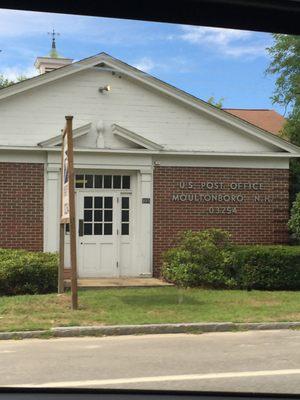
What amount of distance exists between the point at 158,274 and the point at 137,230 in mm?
1223

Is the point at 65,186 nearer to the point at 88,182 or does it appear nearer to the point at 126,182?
the point at 88,182

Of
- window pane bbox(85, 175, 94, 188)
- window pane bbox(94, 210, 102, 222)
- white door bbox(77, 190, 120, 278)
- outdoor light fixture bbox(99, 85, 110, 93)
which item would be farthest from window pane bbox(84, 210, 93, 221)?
outdoor light fixture bbox(99, 85, 110, 93)

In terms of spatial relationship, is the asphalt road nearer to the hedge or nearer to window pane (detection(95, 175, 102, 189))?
the hedge

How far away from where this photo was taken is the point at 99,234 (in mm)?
14828

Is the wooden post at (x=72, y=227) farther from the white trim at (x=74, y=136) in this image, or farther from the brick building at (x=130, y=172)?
the brick building at (x=130, y=172)

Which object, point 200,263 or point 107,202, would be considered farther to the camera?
point 107,202

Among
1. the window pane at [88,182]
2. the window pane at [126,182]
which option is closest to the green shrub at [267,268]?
the window pane at [126,182]

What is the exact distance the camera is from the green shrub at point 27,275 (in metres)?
11.9

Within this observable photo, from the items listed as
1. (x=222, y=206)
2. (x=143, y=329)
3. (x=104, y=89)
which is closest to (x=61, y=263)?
(x=143, y=329)

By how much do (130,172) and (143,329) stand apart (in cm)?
661

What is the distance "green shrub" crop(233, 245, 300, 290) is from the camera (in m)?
13.3

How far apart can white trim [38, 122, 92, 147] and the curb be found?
6.32m

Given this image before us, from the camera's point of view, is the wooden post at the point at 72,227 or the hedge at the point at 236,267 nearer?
the wooden post at the point at 72,227

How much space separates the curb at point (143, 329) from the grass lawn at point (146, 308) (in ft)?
0.72
